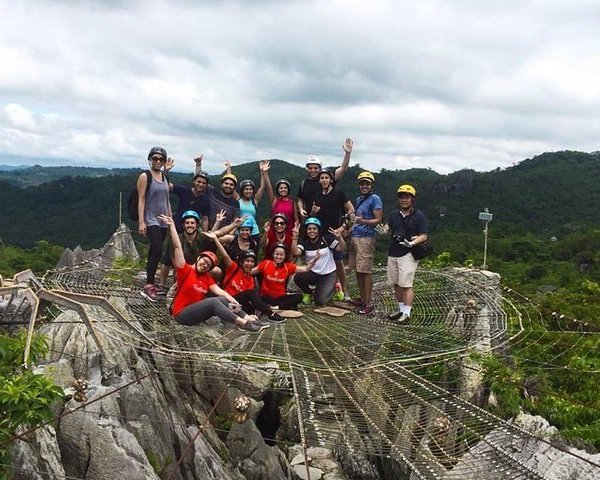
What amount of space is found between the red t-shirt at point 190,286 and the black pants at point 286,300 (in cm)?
87

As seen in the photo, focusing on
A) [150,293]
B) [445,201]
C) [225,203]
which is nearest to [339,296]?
[225,203]

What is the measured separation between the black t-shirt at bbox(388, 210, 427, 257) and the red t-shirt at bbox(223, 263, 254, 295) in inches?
62.1

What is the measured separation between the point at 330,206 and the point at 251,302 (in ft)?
4.95

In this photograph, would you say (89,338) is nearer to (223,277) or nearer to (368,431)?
(223,277)

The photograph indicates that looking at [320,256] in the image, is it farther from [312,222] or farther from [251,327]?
[251,327]

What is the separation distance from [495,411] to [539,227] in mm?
44514

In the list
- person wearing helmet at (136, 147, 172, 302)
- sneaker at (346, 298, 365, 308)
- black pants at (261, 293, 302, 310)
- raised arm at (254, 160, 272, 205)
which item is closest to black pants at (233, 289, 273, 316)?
black pants at (261, 293, 302, 310)

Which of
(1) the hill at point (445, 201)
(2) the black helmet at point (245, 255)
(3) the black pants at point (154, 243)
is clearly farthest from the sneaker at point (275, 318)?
(1) the hill at point (445, 201)

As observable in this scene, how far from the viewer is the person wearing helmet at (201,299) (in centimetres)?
494

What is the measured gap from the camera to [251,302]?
5.46 m

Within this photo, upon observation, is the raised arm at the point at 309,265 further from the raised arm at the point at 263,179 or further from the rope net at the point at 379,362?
the raised arm at the point at 263,179

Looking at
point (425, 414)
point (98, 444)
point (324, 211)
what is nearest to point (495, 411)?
point (425, 414)

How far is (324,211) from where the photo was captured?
6.20m

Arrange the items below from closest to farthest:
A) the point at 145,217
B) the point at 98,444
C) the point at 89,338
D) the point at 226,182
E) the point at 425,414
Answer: the point at 98,444
the point at 425,414
the point at 89,338
the point at 145,217
the point at 226,182
